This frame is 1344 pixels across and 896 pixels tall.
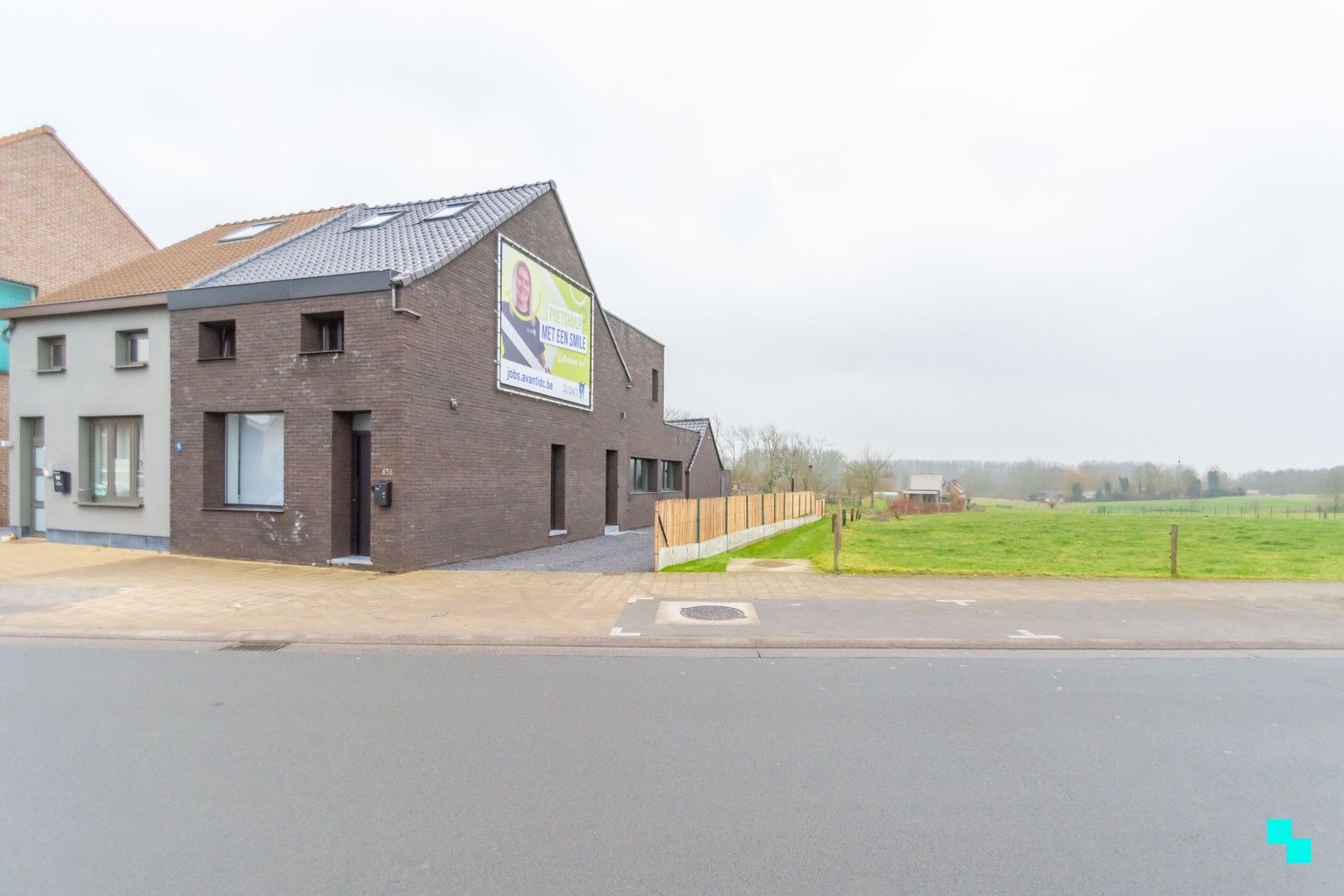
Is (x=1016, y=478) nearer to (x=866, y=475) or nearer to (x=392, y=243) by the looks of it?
(x=866, y=475)

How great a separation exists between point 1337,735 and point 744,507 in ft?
48.6

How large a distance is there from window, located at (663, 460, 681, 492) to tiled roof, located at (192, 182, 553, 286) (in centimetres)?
1321

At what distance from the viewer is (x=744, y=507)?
19.5m

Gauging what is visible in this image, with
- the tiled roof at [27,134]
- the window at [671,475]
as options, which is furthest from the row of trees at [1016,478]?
the tiled roof at [27,134]

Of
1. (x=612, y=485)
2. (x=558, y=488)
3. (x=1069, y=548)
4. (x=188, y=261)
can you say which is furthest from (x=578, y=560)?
(x=1069, y=548)

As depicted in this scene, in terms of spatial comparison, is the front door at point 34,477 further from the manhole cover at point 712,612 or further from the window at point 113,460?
the manhole cover at point 712,612

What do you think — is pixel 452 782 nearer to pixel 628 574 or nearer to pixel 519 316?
pixel 628 574

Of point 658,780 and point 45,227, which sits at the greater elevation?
point 45,227

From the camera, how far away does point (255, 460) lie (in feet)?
44.4

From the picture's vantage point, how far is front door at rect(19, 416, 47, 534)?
16375 millimetres

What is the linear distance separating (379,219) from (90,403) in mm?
7417

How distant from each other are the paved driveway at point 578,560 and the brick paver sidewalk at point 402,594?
0.74 meters

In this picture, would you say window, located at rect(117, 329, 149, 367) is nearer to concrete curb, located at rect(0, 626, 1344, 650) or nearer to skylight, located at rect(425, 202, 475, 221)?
skylight, located at rect(425, 202, 475, 221)

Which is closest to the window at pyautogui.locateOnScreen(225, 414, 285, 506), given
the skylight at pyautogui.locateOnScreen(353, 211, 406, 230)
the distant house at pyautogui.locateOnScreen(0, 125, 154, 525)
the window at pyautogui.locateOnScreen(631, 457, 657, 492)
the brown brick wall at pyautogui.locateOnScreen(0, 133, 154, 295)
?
the skylight at pyautogui.locateOnScreen(353, 211, 406, 230)
